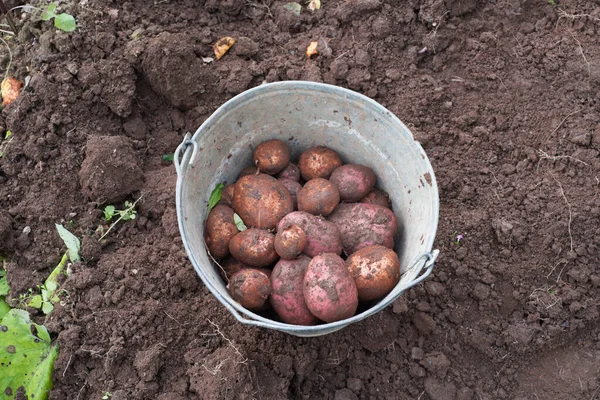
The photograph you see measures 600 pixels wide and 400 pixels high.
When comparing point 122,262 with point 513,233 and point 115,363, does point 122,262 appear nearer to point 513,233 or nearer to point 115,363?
point 115,363

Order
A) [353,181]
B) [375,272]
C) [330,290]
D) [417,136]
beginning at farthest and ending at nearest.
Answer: [417,136], [353,181], [375,272], [330,290]

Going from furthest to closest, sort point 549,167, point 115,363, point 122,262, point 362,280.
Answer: point 549,167, point 122,262, point 115,363, point 362,280

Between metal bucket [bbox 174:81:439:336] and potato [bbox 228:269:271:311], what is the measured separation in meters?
0.06

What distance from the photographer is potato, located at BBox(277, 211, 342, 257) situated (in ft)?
7.68

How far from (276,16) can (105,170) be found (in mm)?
1540

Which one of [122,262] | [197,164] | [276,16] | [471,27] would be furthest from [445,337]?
[276,16]

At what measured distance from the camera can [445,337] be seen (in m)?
2.65

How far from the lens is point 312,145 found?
2.90 metres

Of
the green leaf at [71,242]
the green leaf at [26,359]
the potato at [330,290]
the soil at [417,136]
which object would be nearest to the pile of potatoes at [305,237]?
the potato at [330,290]

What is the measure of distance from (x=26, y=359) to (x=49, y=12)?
2040 mm

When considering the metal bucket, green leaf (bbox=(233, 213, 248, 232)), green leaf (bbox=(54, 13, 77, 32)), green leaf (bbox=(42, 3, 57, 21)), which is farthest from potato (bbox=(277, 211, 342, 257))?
green leaf (bbox=(42, 3, 57, 21))

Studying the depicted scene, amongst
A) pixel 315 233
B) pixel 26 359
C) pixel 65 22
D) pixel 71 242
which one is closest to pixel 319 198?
pixel 315 233

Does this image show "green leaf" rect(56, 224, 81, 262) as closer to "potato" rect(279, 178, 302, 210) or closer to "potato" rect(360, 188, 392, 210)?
"potato" rect(279, 178, 302, 210)

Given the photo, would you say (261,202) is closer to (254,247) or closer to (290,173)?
(254,247)
